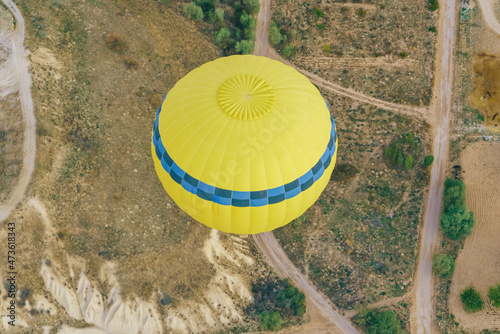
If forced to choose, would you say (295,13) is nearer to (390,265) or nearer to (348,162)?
(348,162)

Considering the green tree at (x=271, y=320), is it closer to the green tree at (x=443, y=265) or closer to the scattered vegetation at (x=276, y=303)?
the scattered vegetation at (x=276, y=303)

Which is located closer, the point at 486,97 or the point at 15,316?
the point at 15,316

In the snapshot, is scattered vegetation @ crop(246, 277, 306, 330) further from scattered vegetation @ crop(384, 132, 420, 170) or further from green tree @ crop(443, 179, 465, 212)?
green tree @ crop(443, 179, 465, 212)

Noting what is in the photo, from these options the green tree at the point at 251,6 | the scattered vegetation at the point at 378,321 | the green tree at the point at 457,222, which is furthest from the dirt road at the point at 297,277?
the green tree at the point at 251,6

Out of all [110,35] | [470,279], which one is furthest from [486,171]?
[110,35]

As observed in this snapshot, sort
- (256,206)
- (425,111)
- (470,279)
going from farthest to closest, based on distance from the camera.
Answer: (425,111), (470,279), (256,206)

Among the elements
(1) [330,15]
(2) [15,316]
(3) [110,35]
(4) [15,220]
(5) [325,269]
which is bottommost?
(2) [15,316]
